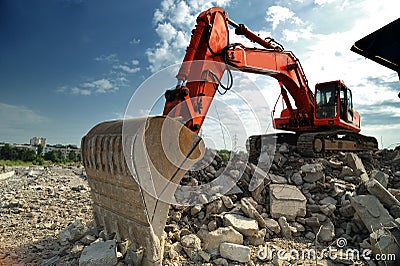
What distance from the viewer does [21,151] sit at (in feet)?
80.6

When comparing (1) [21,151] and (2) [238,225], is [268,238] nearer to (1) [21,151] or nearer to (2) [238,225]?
(2) [238,225]

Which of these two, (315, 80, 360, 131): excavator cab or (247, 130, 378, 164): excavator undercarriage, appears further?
(315, 80, 360, 131): excavator cab

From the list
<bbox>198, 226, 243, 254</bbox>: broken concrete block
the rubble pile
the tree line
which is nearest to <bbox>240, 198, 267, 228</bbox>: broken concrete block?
the rubble pile

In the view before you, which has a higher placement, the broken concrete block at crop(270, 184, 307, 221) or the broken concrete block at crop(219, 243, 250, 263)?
the broken concrete block at crop(270, 184, 307, 221)

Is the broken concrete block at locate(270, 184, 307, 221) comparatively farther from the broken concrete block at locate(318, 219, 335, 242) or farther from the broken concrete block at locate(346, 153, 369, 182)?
the broken concrete block at locate(346, 153, 369, 182)

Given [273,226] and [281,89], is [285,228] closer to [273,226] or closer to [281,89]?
[273,226]

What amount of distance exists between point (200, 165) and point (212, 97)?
4.95 feet

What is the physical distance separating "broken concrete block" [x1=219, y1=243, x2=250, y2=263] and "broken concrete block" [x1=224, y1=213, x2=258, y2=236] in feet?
1.03

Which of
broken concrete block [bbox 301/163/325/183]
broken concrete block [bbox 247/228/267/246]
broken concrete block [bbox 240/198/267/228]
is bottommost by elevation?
broken concrete block [bbox 247/228/267/246]

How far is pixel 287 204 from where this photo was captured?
4.34 m

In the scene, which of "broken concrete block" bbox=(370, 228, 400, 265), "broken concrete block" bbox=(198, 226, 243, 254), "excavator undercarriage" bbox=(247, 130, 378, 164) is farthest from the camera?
"excavator undercarriage" bbox=(247, 130, 378, 164)

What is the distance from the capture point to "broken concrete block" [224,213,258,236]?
3.68m

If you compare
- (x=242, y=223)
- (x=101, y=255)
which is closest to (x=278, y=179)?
(x=242, y=223)

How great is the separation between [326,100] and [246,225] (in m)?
5.61
